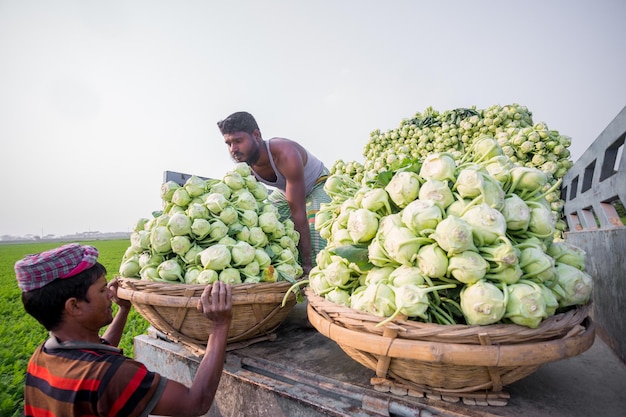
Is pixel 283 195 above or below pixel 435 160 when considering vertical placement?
below

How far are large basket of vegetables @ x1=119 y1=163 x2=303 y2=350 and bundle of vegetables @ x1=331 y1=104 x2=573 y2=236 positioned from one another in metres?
1.94

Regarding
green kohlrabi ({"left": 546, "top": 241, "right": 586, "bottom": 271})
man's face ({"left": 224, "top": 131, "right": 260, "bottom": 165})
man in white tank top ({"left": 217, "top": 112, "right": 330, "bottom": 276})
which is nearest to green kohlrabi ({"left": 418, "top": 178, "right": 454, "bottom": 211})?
green kohlrabi ({"left": 546, "top": 241, "right": 586, "bottom": 271})

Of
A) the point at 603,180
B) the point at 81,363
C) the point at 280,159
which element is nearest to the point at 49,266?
the point at 81,363

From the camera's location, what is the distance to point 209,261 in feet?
6.79

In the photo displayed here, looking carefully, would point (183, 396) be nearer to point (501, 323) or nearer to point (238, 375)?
point (238, 375)

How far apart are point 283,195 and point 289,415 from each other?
96.7 inches

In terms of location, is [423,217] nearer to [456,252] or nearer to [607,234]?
[456,252]

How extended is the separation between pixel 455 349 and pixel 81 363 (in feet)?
4.83

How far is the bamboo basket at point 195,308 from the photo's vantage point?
1937mm

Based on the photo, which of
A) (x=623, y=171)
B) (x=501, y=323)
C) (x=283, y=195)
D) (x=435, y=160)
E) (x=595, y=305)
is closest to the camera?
(x=501, y=323)

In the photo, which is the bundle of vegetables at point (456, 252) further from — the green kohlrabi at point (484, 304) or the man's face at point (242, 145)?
the man's face at point (242, 145)

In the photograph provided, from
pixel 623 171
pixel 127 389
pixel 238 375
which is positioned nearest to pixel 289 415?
pixel 238 375

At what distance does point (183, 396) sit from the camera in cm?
149

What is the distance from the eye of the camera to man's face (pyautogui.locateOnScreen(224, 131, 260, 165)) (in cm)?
318
